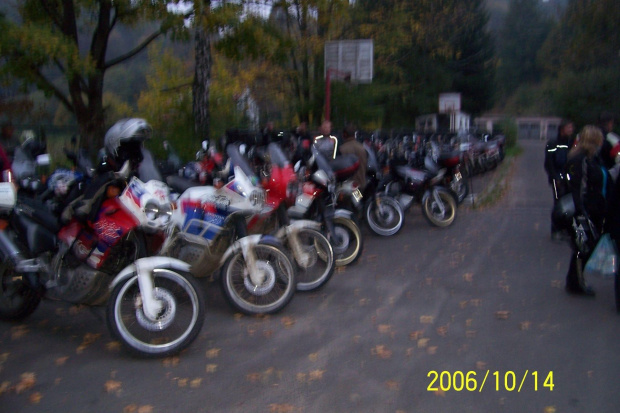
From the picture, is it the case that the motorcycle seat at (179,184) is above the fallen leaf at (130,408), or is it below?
above

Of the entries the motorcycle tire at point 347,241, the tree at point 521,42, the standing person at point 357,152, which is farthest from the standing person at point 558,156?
the tree at point 521,42

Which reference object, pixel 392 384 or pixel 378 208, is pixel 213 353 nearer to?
pixel 392 384

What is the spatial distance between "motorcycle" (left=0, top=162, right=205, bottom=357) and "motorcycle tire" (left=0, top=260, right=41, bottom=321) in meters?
0.04

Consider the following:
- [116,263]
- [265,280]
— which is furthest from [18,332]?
[265,280]

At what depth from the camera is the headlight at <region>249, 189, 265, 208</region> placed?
19.2 feet

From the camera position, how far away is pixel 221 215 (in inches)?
232

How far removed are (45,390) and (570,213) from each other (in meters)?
5.17

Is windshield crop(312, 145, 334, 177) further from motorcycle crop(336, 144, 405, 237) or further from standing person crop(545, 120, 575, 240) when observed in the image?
standing person crop(545, 120, 575, 240)

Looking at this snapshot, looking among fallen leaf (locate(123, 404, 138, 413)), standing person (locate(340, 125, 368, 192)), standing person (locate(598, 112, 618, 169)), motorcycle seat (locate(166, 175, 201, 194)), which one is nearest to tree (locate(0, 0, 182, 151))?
standing person (locate(340, 125, 368, 192))

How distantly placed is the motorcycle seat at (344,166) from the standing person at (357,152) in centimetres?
73

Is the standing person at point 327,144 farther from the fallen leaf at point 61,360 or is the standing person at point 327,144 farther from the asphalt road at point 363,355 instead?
the fallen leaf at point 61,360

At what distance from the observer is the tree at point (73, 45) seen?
10141 mm

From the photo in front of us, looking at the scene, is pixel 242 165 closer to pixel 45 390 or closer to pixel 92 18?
pixel 45 390
